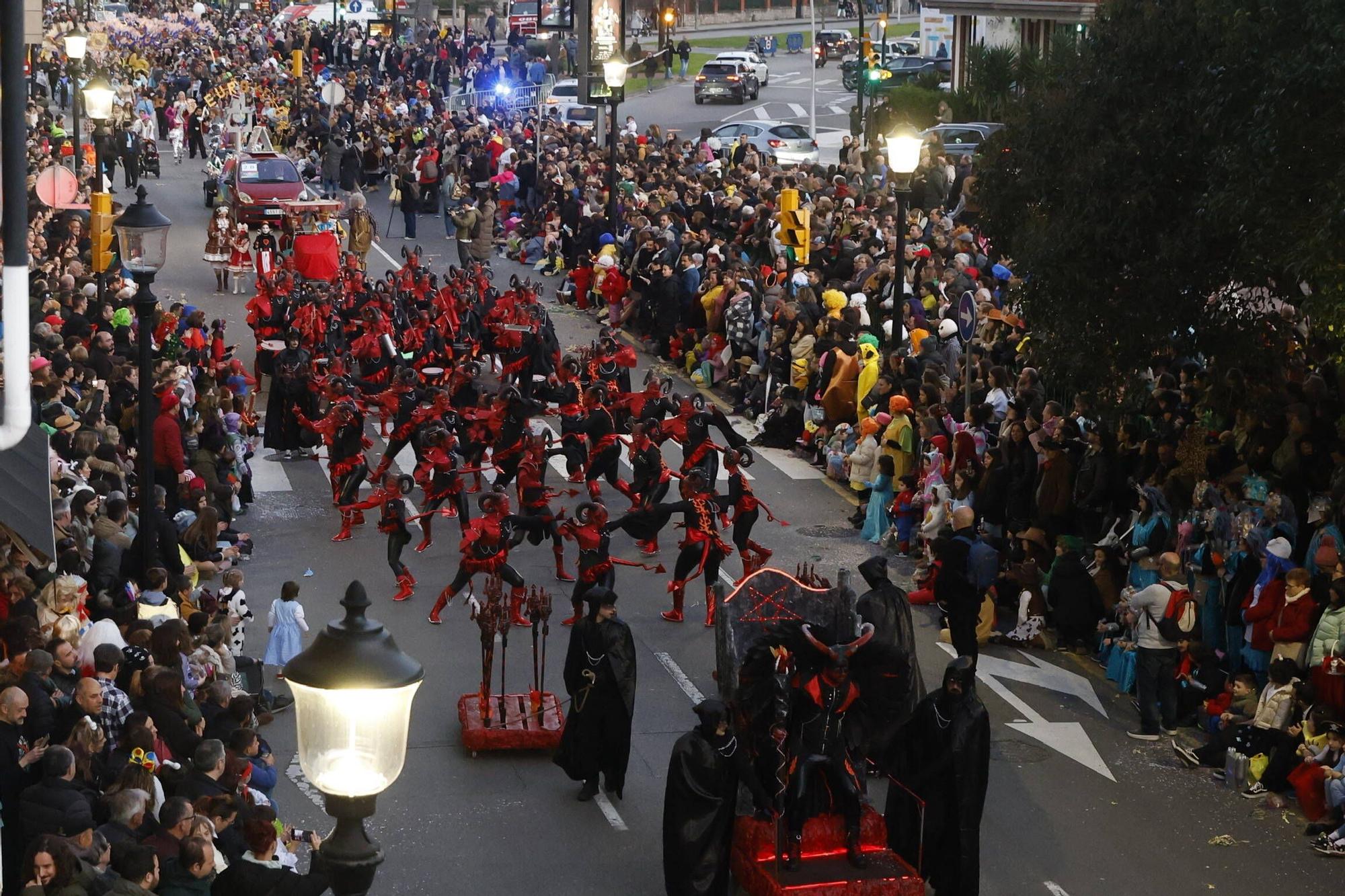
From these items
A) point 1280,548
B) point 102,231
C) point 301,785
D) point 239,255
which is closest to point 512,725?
point 301,785

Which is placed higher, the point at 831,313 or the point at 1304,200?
the point at 1304,200

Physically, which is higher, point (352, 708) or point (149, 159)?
point (149, 159)

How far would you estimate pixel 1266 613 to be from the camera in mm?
14914

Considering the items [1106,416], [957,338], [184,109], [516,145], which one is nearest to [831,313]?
[957,338]

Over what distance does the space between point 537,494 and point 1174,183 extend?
6461 mm

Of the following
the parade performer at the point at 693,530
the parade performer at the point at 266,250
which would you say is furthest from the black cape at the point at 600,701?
the parade performer at the point at 266,250

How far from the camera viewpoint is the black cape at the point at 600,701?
1388 centimetres

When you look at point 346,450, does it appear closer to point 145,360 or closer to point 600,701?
point 145,360

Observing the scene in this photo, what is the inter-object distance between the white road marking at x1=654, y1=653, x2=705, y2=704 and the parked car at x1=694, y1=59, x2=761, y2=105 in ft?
166

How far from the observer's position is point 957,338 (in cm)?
2308

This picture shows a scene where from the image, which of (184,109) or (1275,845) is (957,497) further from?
(184,109)

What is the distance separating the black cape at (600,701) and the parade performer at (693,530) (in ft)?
11.5

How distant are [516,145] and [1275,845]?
33617mm

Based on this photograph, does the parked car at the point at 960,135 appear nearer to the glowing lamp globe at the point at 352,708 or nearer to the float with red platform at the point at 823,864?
the float with red platform at the point at 823,864
